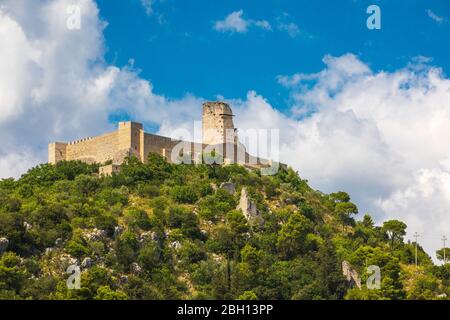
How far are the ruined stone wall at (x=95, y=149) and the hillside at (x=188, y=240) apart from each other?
48.9 inches

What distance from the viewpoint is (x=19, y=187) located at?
71812 mm

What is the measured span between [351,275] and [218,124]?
16299mm

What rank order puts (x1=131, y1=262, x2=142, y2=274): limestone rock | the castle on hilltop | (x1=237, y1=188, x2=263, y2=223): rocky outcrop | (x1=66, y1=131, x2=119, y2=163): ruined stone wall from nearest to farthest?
(x1=131, y1=262, x2=142, y2=274): limestone rock → (x1=237, y1=188, x2=263, y2=223): rocky outcrop → the castle on hilltop → (x1=66, y1=131, x2=119, y2=163): ruined stone wall

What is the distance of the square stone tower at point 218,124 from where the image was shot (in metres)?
77.6

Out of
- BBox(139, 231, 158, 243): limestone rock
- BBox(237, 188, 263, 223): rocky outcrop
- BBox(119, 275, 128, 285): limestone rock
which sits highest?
BBox(237, 188, 263, 223): rocky outcrop

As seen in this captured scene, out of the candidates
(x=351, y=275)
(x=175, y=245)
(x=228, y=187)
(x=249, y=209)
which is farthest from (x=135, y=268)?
(x=351, y=275)

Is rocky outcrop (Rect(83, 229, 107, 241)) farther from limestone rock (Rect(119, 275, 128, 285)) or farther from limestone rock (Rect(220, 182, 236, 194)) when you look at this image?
limestone rock (Rect(220, 182, 236, 194))

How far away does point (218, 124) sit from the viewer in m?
77.9

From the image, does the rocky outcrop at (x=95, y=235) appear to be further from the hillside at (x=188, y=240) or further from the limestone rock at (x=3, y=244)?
the limestone rock at (x=3, y=244)

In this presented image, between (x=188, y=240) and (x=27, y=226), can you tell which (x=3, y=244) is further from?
(x=188, y=240)

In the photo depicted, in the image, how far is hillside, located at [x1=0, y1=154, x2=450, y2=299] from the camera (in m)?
60.2

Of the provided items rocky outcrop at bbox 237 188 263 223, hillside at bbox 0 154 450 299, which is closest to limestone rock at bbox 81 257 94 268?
hillside at bbox 0 154 450 299

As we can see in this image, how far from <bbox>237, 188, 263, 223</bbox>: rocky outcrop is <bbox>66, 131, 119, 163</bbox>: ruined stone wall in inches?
343
